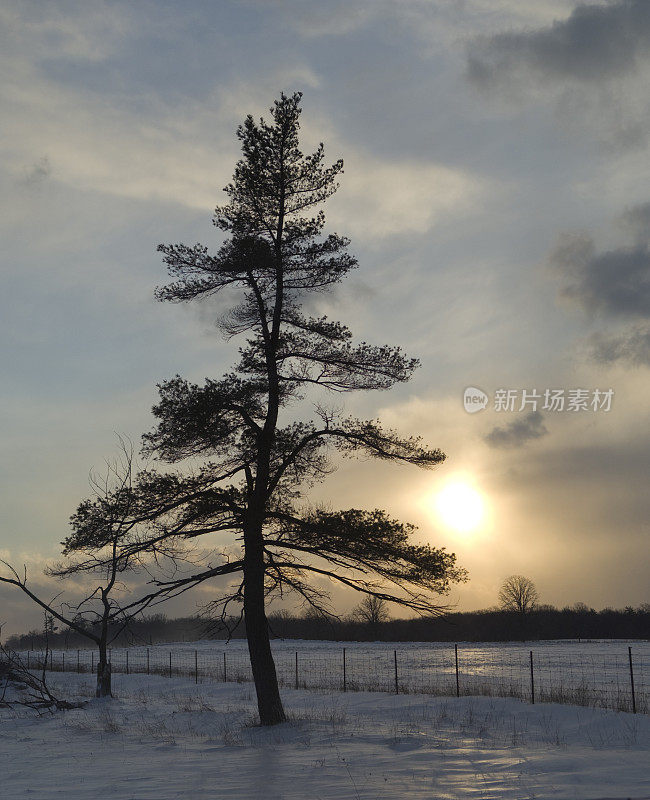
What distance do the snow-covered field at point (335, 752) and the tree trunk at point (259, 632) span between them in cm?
58

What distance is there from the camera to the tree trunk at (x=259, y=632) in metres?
16.8

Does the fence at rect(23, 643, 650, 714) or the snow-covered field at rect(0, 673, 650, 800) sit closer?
the snow-covered field at rect(0, 673, 650, 800)

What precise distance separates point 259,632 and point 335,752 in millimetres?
4423

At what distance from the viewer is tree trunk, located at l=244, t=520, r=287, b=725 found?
16797 millimetres

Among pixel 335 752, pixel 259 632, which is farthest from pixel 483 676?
pixel 335 752

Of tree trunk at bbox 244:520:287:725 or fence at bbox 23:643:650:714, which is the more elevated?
tree trunk at bbox 244:520:287:725

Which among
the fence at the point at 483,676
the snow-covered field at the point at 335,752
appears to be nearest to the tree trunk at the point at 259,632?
the snow-covered field at the point at 335,752

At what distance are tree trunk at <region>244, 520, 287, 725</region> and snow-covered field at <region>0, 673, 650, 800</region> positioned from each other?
0.58 m

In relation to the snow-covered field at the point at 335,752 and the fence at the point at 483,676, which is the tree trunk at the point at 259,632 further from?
the fence at the point at 483,676

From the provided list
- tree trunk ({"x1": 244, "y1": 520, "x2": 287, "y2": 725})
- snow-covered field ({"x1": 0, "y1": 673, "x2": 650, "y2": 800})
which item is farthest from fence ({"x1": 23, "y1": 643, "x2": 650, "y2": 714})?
tree trunk ({"x1": 244, "y1": 520, "x2": 287, "y2": 725})

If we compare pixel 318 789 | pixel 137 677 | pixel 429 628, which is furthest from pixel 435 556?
pixel 429 628

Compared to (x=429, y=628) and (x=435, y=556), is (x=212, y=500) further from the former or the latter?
(x=429, y=628)

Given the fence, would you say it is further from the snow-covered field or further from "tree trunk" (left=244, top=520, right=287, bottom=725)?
"tree trunk" (left=244, top=520, right=287, bottom=725)

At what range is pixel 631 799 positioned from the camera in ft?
28.8
